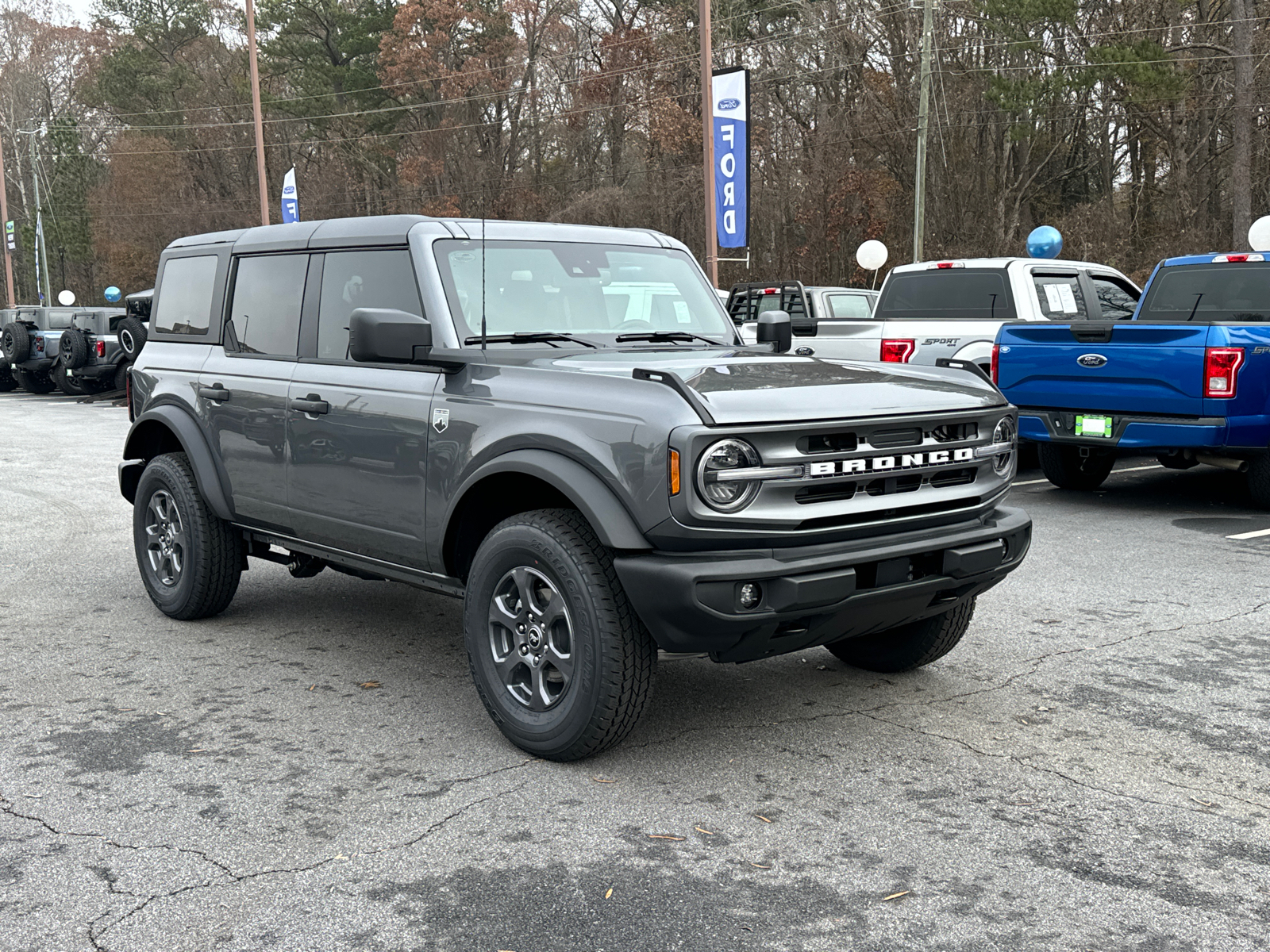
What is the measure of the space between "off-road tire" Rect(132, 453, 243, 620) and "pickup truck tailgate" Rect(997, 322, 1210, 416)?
6519 millimetres

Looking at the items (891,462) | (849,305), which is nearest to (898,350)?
(849,305)

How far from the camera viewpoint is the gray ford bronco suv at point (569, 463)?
151 inches

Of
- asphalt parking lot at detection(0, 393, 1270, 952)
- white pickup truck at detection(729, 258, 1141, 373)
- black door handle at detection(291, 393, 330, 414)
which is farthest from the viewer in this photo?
white pickup truck at detection(729, 258, 1141, 373)

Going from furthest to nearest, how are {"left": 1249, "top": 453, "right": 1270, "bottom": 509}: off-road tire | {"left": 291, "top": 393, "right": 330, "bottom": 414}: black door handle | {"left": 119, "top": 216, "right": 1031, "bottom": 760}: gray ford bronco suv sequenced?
{"left": 1249, "top": 453, "right": 1270, "bottom": 509}: off-road tire → {"left": 291, "top": 393, "right": 330, "bottom": 414}: black door handle → {"left": 119, "top": 216, "right": 1031, "bottom": 760}: gray ford bronco suv

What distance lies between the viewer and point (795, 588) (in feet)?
12.4

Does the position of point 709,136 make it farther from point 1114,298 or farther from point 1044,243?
point 1114,298

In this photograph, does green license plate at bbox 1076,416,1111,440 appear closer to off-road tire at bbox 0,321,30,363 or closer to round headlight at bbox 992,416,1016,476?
round headlight at bbox 992,416,1016,476

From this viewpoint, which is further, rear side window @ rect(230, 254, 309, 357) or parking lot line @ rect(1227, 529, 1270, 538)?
parking lot line @ rect(1227, 529, 1270, 538)

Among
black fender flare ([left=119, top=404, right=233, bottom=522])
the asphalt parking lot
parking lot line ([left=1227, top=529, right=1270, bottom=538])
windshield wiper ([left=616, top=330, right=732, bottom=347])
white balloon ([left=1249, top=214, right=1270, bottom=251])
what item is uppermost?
white balloon ([left=1249, top=214, right=1270, bottom=251])

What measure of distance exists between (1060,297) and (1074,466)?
2.08 m

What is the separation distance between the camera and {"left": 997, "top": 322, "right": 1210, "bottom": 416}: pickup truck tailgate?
8891 millimetres

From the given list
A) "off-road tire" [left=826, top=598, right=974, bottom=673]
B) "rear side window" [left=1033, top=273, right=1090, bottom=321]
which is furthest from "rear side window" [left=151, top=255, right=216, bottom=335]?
"rear side window" [left=1033, top=273, right=1090, bottom=321]

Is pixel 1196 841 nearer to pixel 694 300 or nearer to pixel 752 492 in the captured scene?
pixel 752 492

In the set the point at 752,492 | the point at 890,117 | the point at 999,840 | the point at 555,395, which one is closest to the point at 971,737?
the point at 999,840
